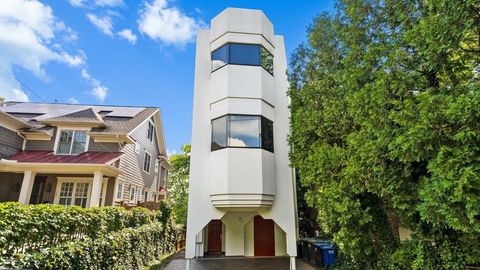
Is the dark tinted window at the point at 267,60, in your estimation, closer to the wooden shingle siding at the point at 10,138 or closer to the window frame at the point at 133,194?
the window frame at the point at 133,194

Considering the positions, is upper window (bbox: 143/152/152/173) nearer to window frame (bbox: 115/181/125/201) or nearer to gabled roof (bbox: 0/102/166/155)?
gabled roof (bbox: 0/102/166/155)

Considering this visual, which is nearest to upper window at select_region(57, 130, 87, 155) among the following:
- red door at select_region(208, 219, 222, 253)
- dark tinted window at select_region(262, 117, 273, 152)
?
red door at select_region(208, 219, 222, 253)

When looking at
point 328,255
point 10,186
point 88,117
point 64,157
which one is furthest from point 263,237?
point 10,186

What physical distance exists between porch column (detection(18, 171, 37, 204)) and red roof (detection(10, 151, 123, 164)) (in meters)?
0.72

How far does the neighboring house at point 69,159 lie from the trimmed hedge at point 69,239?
507 centimetres

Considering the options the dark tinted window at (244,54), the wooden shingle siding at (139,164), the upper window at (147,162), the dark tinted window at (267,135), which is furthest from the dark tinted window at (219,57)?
the upper window at (147,162)

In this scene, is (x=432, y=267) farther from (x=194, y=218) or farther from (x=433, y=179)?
(x=194, y=218)

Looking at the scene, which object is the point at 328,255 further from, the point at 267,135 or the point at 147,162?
the point at 147,162

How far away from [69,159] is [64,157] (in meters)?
0.55

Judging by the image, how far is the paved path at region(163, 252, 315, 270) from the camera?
10078 mm

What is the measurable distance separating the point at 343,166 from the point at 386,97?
8.33 feet

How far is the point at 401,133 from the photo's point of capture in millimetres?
5070

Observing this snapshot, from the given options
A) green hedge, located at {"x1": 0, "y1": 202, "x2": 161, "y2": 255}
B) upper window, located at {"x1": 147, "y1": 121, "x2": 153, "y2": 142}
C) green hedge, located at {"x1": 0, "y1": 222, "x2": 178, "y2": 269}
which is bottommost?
green hedge, located at {"x1": 0, "y1": 222, "x2": 178, "y2": 269}

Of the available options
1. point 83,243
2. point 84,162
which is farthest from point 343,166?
point 84,162
